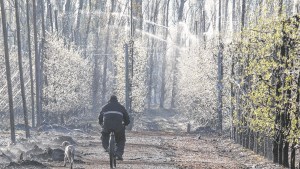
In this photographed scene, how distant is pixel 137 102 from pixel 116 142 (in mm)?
35344

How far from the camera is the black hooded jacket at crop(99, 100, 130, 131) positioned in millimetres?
16422

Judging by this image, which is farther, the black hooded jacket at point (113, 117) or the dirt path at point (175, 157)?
the dirt path at point (175, 157)

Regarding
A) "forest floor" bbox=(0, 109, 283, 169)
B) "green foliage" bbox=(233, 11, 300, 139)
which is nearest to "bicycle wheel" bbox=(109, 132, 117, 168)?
"forest floor" bbox=(0, 109, 283, 169)

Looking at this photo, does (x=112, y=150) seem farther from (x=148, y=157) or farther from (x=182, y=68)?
(x=182, y=68)

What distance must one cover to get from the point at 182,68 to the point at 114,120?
47.7 metres

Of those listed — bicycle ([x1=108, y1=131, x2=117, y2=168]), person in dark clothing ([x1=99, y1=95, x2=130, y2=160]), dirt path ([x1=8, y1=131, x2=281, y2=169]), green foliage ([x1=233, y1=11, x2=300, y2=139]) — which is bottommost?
dirt path ([x1=8, y1=131, x2=281, y2=169])

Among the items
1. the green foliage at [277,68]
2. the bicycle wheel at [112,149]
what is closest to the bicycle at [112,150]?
the bicycle wheel at [112,149]

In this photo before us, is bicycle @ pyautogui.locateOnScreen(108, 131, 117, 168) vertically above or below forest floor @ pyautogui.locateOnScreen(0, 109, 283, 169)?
above

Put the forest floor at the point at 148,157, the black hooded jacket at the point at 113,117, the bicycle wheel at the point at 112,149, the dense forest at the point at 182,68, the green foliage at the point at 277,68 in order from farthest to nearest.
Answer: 1. the dense forest at the point at 182,68
2. the forest floor at the point at 148,157
3. the black hooded jacket at the point at 113,117
4. the green foliage at the point at 277,68
5. the bicycle wheel at the point at 112,149

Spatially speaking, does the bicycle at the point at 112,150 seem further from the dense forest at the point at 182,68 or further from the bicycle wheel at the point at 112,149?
the dense forest at the point at 182,68

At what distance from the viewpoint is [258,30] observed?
690 inches

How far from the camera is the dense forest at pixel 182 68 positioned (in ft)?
56.4

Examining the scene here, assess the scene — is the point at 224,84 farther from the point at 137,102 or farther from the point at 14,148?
the point at 14,148

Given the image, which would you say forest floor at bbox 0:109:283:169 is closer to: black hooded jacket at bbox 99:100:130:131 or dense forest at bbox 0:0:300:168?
dense forest at bbox 0:0:300:168
